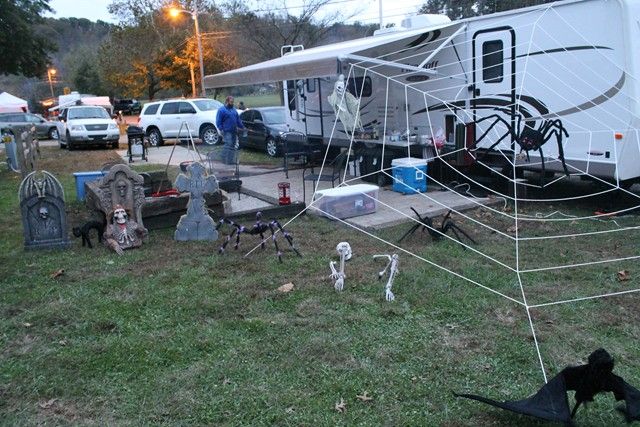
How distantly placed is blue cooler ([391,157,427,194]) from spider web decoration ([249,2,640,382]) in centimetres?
44

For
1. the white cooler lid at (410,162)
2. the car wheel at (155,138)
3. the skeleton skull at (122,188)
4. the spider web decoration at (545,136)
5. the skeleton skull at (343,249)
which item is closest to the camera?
the skeleton skull at (343,249)

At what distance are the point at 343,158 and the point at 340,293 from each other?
4.75 m

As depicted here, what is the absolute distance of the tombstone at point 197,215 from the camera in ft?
23.3

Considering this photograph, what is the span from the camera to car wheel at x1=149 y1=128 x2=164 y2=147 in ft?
64.2

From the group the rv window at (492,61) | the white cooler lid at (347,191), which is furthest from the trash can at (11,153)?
the rv window at (492,61)

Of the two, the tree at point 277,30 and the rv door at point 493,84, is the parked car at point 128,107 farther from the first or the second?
the rv door at point 493,84

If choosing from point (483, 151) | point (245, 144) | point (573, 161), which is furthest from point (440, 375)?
point (245, 144)

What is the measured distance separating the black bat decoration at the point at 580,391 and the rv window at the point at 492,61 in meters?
6.61

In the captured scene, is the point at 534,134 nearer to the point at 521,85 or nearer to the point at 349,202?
the point at 521,85

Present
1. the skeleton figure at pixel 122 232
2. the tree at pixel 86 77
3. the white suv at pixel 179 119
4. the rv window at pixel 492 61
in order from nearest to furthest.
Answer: the skeleton figure at pixel 122 232, the rv window at pixel 492 61, the white suv at pixel 179 119, the tree at pixel 86 77

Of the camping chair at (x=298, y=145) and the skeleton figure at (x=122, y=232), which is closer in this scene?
the skeleton figure at (x=122, y=232)

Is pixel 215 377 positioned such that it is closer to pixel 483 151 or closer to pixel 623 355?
pixel 623 355

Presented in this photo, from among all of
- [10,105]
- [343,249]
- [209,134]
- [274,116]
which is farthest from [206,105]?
[10,105]

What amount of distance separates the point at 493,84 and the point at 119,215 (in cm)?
575
